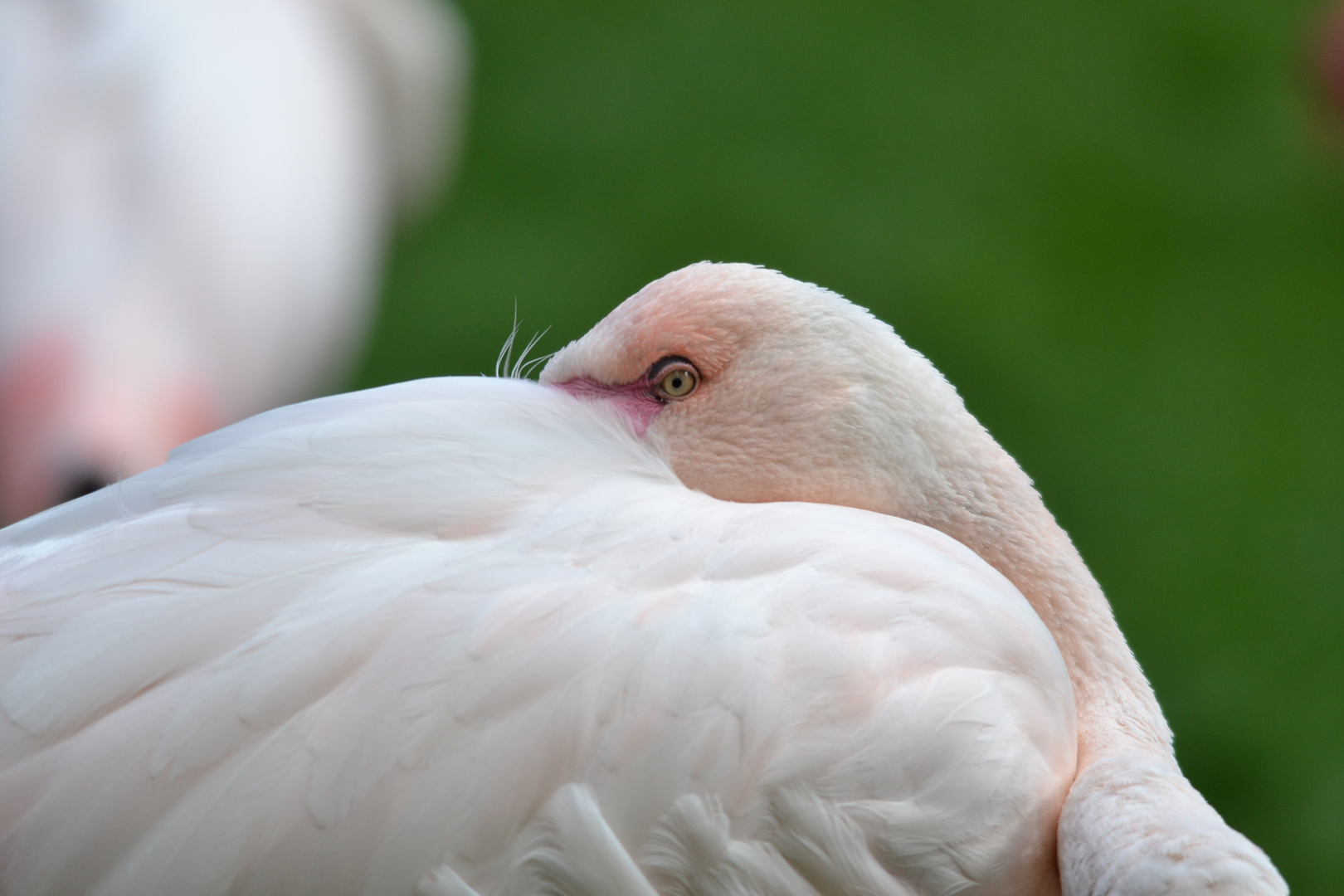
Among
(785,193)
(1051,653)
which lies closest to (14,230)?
(1051,653)

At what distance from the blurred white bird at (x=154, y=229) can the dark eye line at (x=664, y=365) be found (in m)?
1.29

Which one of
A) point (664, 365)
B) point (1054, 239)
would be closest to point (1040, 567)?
point (664, 365)

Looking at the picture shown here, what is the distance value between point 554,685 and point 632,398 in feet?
1.22

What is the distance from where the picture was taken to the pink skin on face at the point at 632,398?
57.0 inches

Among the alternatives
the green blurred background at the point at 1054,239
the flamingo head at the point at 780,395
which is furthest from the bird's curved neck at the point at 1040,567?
the green blurred background at the point at 1054,239

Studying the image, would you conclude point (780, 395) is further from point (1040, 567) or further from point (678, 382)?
point (1040, 567)

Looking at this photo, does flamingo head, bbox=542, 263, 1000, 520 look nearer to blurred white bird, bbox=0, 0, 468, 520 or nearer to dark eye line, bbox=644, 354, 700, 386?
→ dark eye line, bbox=644, 354, 700, 386

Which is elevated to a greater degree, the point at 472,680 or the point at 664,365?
the point at 664,365

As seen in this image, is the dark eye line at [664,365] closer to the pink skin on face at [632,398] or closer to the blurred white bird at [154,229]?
the pink skin on face at [632,398]

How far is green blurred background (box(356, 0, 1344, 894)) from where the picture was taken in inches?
138

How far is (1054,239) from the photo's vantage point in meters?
4.39

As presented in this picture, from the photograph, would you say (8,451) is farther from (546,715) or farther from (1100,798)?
(1100,798)

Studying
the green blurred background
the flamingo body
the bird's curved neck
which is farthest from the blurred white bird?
the bird's curved neck

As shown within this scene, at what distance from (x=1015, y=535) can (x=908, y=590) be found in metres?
0.20
